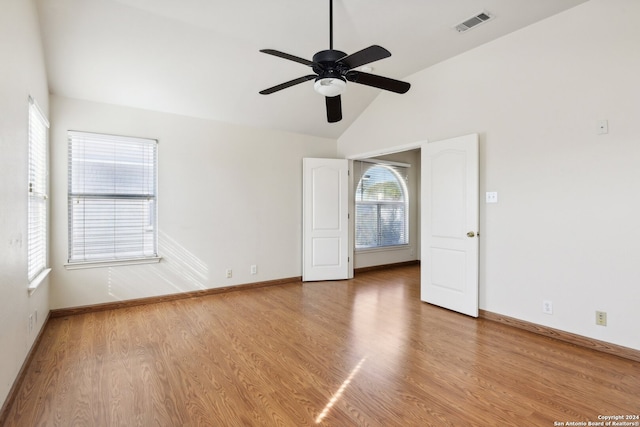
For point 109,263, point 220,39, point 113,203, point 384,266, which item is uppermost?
point 220,39

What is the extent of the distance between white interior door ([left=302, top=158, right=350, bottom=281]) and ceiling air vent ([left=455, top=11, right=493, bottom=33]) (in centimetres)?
263

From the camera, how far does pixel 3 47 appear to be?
182 cm

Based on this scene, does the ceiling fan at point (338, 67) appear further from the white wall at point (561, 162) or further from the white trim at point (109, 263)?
the white trim at point (109, 263)

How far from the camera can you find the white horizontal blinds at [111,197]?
365cm

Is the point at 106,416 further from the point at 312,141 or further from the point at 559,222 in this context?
the point at 312,141

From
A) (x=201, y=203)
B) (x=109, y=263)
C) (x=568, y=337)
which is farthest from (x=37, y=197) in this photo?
(x=568, y=337)

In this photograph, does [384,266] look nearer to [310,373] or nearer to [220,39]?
[310,373]

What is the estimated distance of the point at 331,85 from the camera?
7.78 feet

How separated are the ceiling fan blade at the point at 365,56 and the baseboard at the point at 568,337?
2943mm

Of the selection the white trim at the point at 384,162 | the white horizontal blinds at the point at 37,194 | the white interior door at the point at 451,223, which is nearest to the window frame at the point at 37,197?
the white horizontal blinds at the point at 37,194

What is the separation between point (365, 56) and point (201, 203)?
10.4 feet

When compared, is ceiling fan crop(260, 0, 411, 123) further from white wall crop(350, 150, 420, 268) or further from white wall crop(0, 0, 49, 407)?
white wall crop(350, 150, 420, 268)

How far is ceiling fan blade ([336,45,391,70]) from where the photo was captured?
6.53 ft

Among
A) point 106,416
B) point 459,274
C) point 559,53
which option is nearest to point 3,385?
point 106,416
